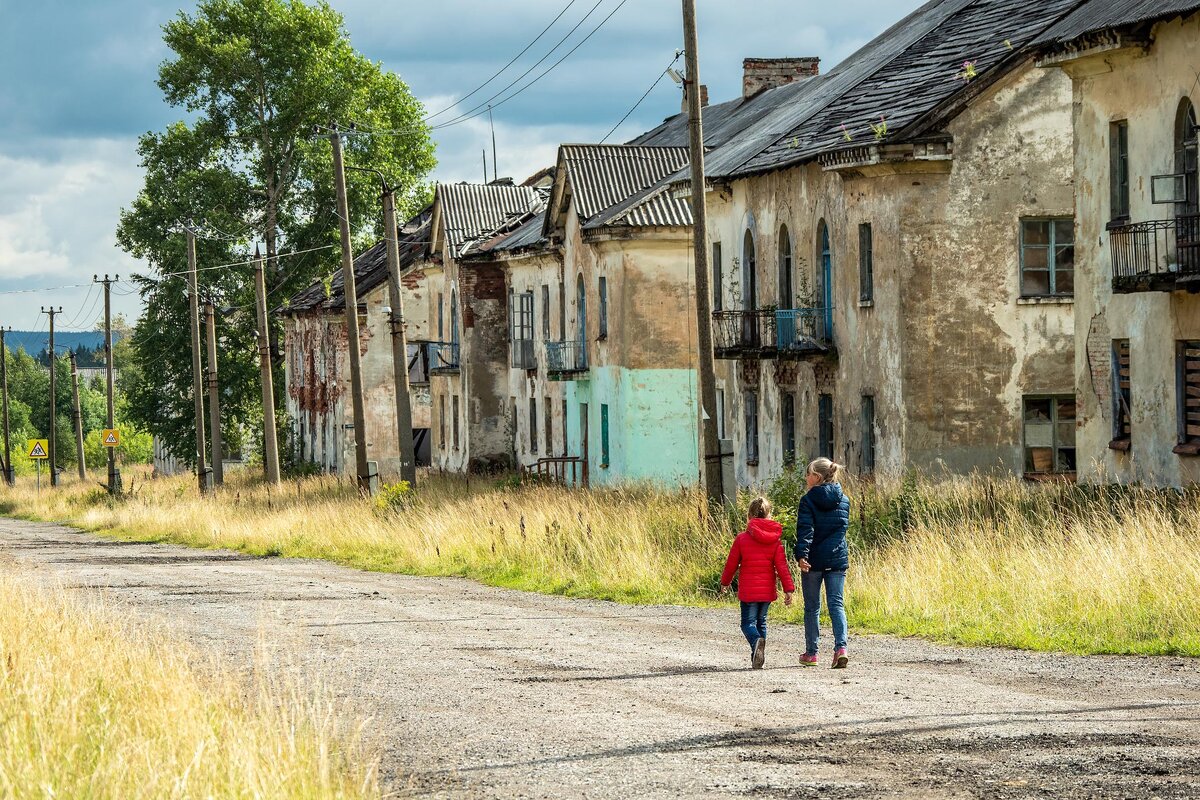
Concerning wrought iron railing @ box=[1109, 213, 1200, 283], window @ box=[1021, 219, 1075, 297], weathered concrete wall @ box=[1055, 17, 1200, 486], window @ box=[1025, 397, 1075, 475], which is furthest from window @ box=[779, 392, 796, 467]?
wrought iron railing @ box=[1109, 213, 1200, 283]

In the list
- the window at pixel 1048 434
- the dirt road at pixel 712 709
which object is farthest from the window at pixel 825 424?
the dirt road at pixel 712 709

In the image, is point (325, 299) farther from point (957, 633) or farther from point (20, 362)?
point (20, 362)

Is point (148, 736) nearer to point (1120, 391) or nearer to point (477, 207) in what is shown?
point (1120, 391)

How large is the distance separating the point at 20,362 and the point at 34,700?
136 metres

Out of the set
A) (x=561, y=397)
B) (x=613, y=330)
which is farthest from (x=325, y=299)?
(x=613, y=330)

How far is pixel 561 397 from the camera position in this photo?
4319cm

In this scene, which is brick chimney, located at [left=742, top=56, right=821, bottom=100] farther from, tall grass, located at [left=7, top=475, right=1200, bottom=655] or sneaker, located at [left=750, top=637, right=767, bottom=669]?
sneaker, located at [left=750, top=637, right=767, bottom=669]

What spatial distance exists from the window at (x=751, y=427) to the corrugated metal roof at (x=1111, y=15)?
417 inches

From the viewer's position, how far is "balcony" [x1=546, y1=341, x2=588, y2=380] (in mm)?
40188

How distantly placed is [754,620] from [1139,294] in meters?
10.5

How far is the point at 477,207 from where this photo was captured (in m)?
49.4

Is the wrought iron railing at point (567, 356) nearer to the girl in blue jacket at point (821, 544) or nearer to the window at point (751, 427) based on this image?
the window at point (751, 427)

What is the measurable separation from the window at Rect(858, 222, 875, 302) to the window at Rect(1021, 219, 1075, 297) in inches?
95.9

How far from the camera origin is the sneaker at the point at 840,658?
1239 cm
